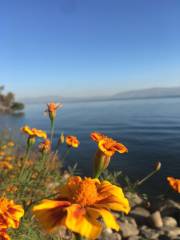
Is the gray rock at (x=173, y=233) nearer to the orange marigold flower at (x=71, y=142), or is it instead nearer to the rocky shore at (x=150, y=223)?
the rocky shore at (x=150, y=223)

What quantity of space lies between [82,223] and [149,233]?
6150 mm

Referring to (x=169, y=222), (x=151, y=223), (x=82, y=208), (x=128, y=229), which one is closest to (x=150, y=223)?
(x=151, y=223)

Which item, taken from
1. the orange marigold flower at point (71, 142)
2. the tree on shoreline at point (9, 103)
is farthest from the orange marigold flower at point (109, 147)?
the tree on shoreline at point (9, 103)

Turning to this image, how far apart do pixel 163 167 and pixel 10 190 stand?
999 centimetres

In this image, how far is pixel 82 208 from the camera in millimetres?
1187

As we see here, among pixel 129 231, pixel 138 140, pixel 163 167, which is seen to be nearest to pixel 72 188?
pixel 129 231

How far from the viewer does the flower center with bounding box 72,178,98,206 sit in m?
1.24

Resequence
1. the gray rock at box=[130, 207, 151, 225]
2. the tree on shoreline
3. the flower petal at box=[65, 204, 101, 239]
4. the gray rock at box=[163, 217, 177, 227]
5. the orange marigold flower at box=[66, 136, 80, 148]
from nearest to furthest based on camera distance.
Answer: the flower petal at box=[65, 204, 101, 239] → the orange marigold flower at box=[66, 136, 80, 148] → the gray rock at box=[163, 217, 177, 227] → the gray rock at box=[130, 207, 151, 225] → the tree on shoreline

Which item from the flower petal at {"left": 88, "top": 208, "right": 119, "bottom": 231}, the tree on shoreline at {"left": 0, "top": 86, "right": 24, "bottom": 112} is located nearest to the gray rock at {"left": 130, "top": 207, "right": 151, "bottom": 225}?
the flower petal at {"left": 88, "top": 208, "right": 119, "bottom": 231}

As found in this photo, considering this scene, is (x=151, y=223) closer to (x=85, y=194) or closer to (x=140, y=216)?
(x=140, y=216)

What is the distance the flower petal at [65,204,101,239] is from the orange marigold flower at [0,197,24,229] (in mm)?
553

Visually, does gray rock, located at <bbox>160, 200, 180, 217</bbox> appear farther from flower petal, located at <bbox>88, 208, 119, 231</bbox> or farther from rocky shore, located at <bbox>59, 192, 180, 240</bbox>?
flower petal, located at <bbox>88, 208, 119, 231</bbox>

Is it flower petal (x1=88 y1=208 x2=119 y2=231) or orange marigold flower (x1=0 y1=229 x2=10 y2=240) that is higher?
flower petal (x1=88 y1=208 x2=119 y2=231)

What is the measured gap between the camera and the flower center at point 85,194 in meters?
1.24
